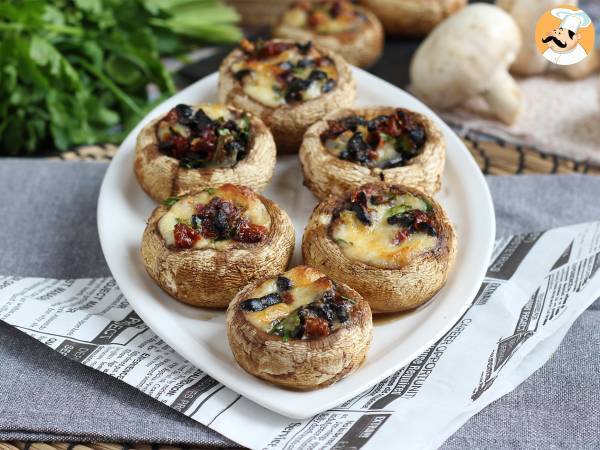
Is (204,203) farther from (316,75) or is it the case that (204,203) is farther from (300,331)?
(316,75)

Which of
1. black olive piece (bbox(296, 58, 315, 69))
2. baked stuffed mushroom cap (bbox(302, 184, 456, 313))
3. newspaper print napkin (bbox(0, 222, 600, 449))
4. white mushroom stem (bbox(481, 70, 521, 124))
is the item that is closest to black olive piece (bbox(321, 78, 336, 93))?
black olive piece (bbox(296, 58, 315, 69))

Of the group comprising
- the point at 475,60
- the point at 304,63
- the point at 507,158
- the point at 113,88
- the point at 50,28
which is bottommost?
the point at 507,158

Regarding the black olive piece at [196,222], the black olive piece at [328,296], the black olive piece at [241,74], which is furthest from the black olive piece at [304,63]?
the black olive piece at [328,296]


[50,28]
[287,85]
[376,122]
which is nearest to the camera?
[376,122]

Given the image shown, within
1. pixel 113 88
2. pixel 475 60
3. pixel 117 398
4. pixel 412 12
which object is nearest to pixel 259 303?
pixel 117 398

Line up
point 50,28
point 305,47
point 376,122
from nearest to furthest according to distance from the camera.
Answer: point 376,122 < point 305,47 < point 50,28

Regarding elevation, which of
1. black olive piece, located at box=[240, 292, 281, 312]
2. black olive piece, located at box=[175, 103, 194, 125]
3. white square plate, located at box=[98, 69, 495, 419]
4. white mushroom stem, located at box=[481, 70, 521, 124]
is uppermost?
black olive piece, located at box=[175, 103, 194, 125]

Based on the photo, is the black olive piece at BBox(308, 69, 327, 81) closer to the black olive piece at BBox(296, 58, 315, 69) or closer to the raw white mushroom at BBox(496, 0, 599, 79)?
the black olive piece at BBox(296, 58, 315, 69)
